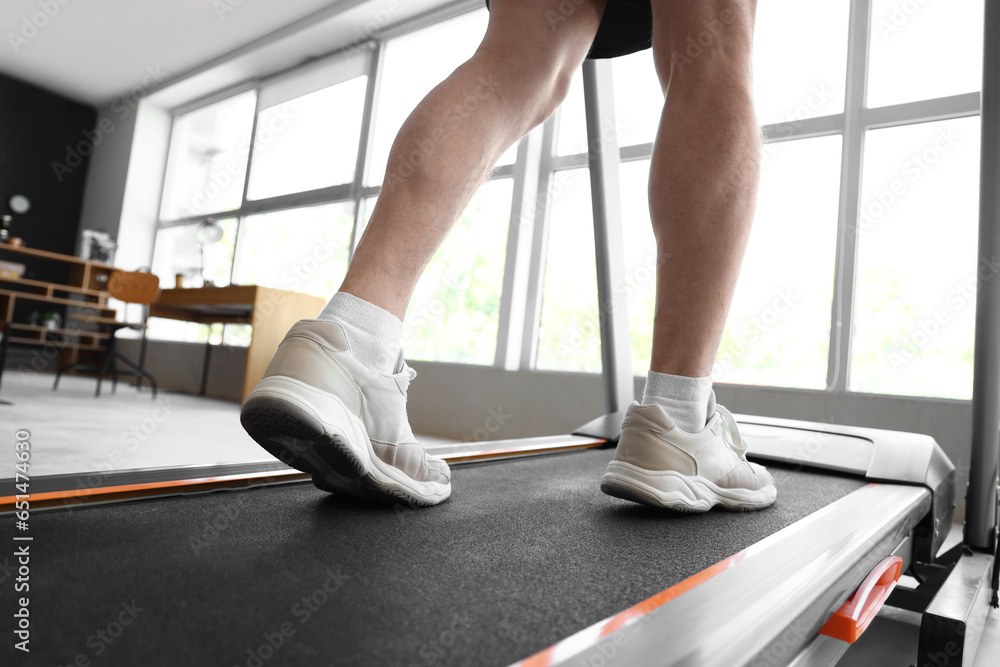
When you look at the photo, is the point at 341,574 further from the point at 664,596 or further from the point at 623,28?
the point at 623,28

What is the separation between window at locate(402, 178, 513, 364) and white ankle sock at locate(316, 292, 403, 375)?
3245 mm

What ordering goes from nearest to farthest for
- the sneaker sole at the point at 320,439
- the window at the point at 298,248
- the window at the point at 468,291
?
the sneaker sole at the point at 320,439
the window at the point at 468,291
the window at the point at 298,248

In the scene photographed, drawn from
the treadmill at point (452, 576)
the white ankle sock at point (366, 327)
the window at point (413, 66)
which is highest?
the window at point (413, 66)

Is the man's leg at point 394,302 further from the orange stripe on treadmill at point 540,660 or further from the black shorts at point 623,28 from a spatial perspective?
the orange stripe on treadmill at point 540,660

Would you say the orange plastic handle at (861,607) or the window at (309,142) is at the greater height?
the window at (309,142)

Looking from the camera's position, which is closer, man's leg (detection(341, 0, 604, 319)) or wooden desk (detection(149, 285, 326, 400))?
man's leg (detection(341, 0, 604, 319))

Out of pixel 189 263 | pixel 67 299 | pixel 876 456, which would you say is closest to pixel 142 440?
pixel 876 456

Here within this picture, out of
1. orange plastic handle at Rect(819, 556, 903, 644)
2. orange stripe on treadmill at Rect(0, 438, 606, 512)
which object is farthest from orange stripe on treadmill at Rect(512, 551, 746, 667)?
orange stripe on treadmill at Rect(0, 438, 606, 512)

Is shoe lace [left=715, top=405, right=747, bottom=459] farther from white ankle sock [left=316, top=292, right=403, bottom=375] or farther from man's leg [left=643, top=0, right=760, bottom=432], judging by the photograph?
white ankle sock [left=316, top=292, right=403, bottom=375]

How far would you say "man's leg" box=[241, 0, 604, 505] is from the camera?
62 cm

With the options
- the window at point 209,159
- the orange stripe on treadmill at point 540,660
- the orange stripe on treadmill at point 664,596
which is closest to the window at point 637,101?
the orange stripe on treadmill at point 664,596

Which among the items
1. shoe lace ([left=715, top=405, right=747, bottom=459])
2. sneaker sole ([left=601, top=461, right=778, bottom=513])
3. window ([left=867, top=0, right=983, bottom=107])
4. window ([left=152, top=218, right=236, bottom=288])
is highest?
window ([left=867, top=0, right=983, bottom=107])

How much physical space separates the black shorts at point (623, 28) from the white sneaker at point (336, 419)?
0.63 m

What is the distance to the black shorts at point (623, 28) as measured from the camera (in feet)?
3.34
